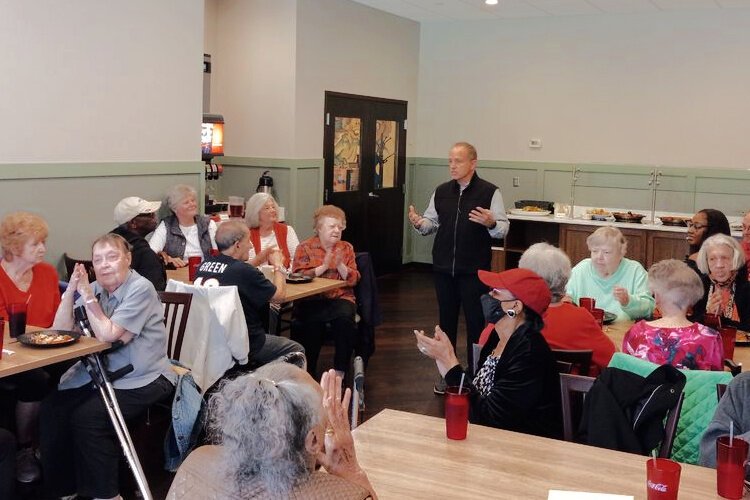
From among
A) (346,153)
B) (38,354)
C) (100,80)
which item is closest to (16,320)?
(38,354)

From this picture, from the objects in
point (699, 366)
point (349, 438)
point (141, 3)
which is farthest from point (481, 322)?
point (349, 438)

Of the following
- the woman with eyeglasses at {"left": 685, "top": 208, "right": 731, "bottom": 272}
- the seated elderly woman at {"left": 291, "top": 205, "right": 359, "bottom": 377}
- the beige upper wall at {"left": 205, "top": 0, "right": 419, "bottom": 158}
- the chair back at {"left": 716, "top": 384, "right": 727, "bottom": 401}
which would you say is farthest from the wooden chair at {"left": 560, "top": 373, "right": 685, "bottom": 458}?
the beige upper wall at {"left": 205, "top": 0, "right": 419, "bottom": 158}

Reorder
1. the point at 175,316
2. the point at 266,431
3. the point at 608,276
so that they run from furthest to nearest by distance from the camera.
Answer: the point at 608,276 < the point at 175,316 < the point at 266,431

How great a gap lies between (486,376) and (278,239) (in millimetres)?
3359

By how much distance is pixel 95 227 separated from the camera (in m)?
5.66

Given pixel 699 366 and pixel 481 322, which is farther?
pixel 481 322

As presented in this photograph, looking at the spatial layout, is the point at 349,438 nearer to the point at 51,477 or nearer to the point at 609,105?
the point at 51,477

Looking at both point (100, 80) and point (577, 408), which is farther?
point (100, 80)

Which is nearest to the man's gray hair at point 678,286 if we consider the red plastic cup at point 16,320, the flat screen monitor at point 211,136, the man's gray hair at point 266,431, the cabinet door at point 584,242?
the man's gray hair at point 266,431

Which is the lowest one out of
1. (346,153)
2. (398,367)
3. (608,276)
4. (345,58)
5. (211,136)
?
(398,367)

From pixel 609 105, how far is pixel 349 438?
783 cm

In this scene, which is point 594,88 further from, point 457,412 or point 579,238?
point 457,412

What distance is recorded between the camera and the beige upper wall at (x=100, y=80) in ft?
16.6

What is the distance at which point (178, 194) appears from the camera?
19.8 feet
